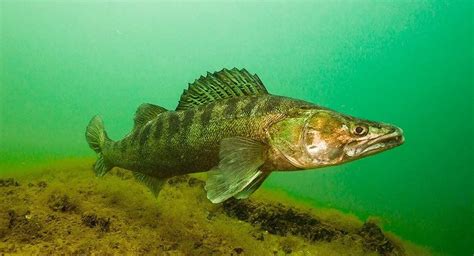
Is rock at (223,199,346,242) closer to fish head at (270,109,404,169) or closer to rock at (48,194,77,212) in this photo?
fish head at (270,109,404,169)

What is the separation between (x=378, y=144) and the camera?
4.27 metres

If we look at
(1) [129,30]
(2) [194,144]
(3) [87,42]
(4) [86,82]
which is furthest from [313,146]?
(4) [86,82]

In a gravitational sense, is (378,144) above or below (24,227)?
above

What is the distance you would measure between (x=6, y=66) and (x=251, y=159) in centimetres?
4394

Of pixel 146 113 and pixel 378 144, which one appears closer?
pixel 378 144

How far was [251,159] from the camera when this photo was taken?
4.40m

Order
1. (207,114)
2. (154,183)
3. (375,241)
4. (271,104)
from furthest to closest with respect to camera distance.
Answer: (375,241) < (154,183) < (207,114) < (271,104)

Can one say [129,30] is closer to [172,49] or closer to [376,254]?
[172,49]

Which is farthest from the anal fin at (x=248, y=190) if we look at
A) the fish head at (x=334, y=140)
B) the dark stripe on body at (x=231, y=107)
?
the dark stripe on body at (x=231, y=107)

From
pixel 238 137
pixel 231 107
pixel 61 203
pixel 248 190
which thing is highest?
pixel 231 107

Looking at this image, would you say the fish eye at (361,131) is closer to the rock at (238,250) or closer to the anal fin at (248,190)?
the anal fin at (248,190)

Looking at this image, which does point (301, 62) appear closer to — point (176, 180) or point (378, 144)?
point (176, 180)

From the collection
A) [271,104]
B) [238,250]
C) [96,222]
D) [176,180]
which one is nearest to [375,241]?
[238,250]

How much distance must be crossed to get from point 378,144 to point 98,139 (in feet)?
16.1
